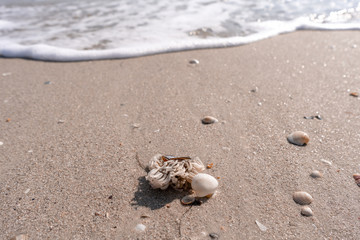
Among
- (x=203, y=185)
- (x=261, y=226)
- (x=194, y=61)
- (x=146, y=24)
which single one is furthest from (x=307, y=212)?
(x=146, y=24)

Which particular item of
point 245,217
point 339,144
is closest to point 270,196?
point 245,217

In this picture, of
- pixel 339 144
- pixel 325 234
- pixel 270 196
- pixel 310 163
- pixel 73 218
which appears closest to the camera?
pixel 325 234

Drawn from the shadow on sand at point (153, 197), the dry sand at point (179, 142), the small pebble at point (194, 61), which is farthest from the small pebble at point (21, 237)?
the small pebble at point (194, 61)

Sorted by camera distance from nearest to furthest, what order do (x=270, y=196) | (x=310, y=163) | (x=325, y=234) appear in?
1. (x=325, y=234)
2. (x=270, y=196)
3. (x=310, y=163)

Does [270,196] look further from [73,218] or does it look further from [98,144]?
[98,144]

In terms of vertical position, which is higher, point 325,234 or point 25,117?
point 25,117

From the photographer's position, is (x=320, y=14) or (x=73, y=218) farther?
(x=320, y=14)

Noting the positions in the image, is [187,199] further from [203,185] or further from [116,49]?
[116,49]
